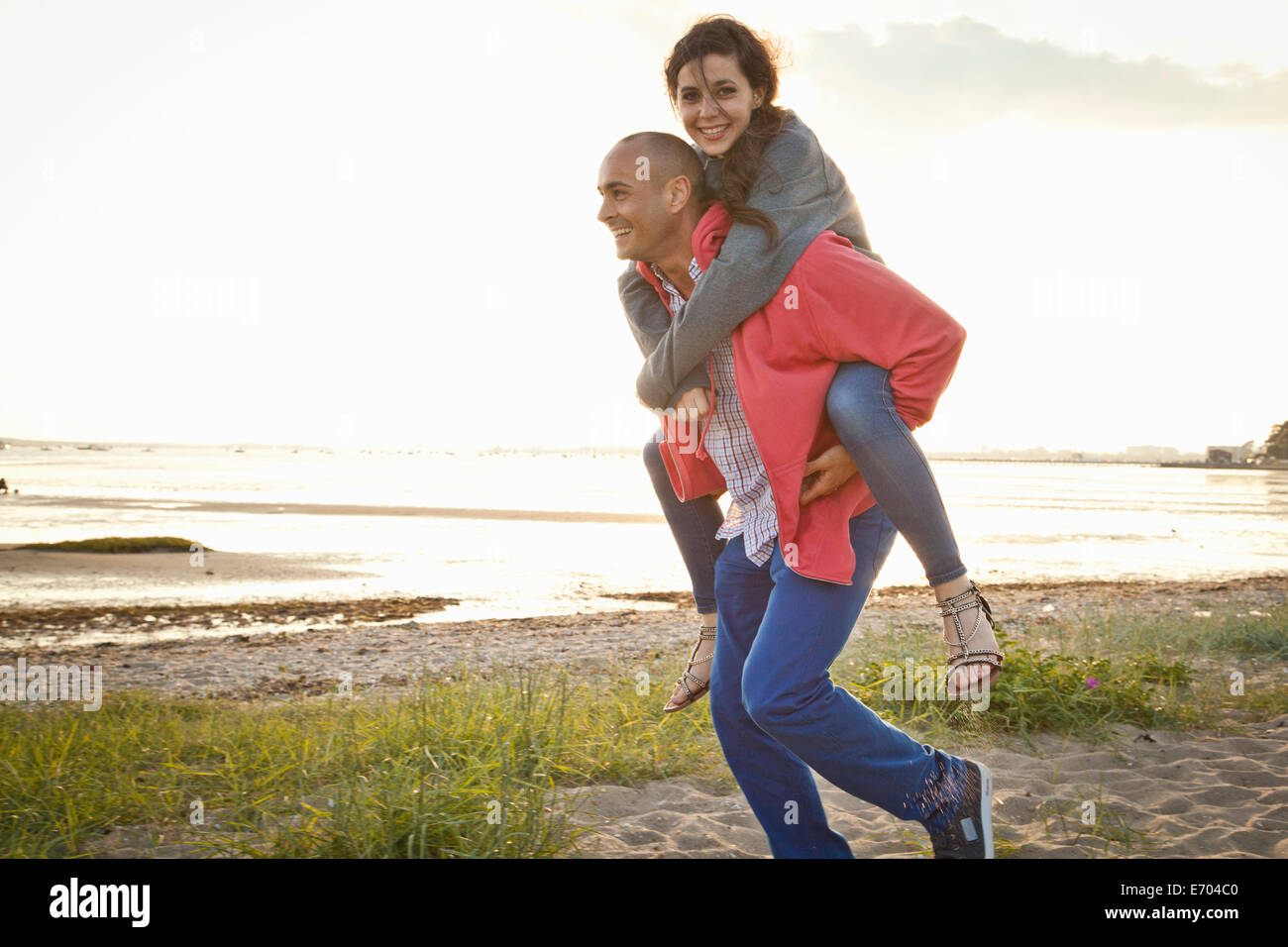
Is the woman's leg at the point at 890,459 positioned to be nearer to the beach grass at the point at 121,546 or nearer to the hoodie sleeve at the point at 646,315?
the hoodie sleeve at the point at 646,315

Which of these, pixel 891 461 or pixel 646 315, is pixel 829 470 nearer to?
pixel 891 461

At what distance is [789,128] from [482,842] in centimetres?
250

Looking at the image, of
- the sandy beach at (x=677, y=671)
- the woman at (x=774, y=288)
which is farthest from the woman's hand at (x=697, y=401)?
the sandy beach at (x=677, y=671)

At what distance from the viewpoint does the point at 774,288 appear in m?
2.11

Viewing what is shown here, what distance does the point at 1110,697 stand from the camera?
5.08 m

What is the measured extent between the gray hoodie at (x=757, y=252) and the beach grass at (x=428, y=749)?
1767mm

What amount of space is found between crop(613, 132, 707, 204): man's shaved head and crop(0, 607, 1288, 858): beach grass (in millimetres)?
2209

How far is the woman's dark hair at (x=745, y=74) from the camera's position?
2.23m

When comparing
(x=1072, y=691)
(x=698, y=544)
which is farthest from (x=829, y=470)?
(x=1072, y=691)

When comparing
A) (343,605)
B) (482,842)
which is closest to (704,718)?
(482,842)

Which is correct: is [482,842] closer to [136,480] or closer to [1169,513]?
[1169,513]

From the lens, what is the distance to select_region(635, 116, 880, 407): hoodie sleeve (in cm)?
209

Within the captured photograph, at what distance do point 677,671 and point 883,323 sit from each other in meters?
4.97

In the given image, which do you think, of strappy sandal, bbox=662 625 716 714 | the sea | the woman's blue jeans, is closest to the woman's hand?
the woman's blue jeans
